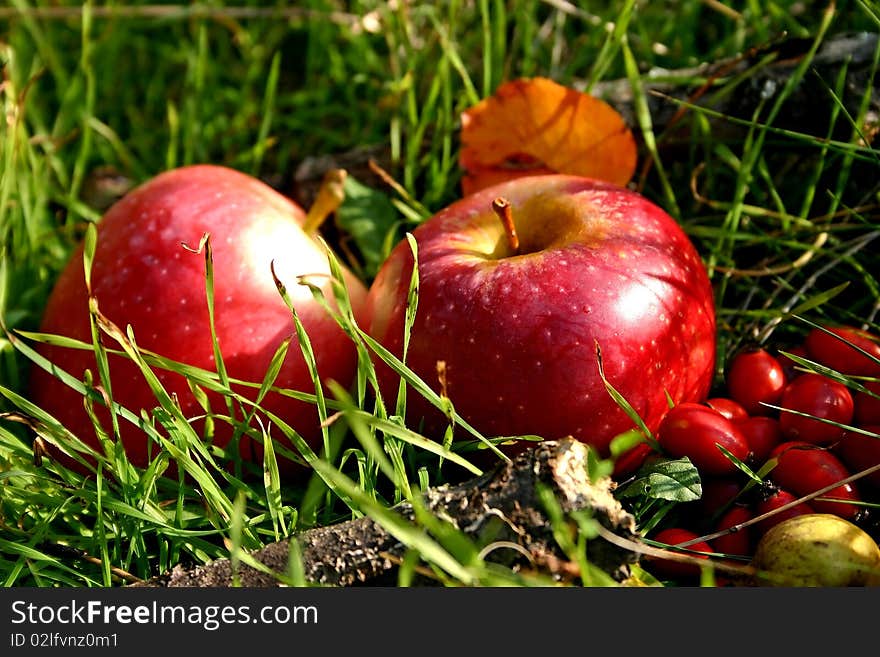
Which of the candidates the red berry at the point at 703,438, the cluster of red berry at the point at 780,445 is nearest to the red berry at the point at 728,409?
the cluster of red berry at the point at 780,445

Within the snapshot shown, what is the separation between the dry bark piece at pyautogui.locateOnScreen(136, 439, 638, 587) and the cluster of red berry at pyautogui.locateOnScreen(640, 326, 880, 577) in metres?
0.28

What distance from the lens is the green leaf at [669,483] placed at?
1561 millimetres

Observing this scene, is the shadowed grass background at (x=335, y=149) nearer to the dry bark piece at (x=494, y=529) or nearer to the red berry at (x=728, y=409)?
the dry bark piece at (x=494, y=529)

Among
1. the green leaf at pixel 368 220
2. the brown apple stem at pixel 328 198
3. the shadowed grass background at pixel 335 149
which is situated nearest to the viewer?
the shadowed grass background at pixel 335 149

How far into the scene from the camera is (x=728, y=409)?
5.78ft

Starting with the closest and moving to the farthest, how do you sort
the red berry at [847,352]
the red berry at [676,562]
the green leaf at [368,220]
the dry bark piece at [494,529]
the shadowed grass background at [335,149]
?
the dry bark piece at [494,529], the red berry at [676,562], the shadowed grass background at [335,149], the red berry at [847,352], the green leaf at [368,220]

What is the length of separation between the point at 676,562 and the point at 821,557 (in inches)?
8.9

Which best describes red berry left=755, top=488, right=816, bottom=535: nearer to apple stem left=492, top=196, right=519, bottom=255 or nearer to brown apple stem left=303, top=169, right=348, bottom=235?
apple stem left=492, top=196, right=519, bottom=255

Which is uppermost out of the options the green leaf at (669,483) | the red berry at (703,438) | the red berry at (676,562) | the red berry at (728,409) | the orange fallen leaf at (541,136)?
the orange fallen leaf at (541,136)

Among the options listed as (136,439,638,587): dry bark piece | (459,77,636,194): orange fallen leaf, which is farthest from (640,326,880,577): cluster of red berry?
(459,77,636,194): orange fallen leaf

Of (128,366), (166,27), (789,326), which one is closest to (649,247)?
(789,326)

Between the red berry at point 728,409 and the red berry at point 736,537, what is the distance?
0.21 m

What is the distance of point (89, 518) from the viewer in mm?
1777

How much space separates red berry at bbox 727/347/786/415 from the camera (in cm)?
180
